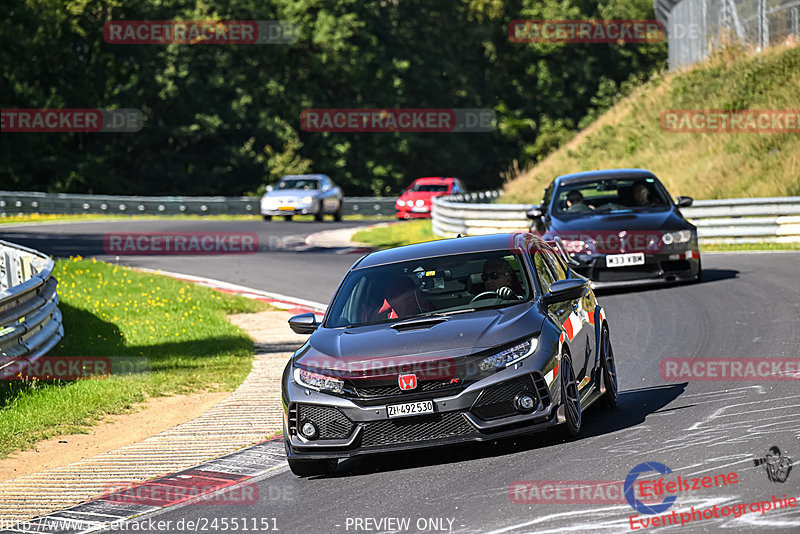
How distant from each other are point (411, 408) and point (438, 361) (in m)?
0.33

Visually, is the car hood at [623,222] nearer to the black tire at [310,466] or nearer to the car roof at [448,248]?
the car roof at [448,248]

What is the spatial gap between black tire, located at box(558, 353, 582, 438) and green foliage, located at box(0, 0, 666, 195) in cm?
5104

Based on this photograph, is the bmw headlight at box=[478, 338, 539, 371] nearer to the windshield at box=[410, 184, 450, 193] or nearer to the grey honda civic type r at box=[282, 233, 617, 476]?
the grey honda civic type r at box=[282, 233, 617, 476]

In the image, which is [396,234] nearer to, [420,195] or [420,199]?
[420,199]

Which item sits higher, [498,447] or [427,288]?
[427,288]

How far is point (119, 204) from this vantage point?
47438mm

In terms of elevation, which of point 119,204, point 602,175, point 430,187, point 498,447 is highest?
point 602,175

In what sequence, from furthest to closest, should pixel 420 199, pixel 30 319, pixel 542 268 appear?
pixel 420 199 < pixel 30 319 < pixel 542 268

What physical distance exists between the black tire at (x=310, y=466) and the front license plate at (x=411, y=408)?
2.58ft

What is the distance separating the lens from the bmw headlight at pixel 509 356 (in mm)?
7711

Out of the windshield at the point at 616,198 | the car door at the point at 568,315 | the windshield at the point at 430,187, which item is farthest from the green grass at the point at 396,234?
the car door at the point at 568,315

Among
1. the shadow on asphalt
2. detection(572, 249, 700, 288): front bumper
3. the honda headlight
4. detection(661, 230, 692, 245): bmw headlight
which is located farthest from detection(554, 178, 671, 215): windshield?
the honda headlight

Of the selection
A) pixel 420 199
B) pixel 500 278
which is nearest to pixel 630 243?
pixel 500 278

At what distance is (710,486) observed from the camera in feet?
21.5
